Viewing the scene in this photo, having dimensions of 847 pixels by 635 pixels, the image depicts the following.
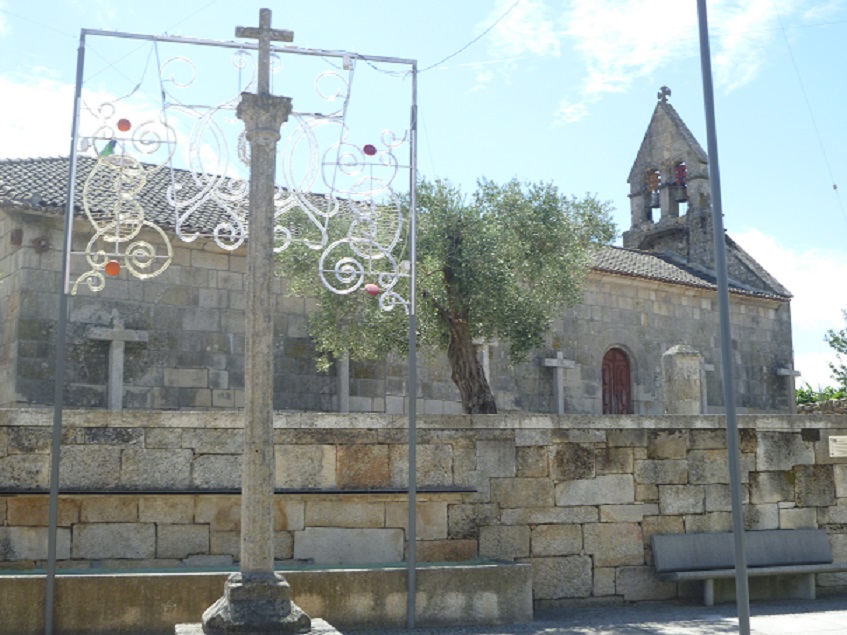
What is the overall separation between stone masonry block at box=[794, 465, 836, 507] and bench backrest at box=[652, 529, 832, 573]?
323mm

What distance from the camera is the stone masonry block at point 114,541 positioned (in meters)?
8.59

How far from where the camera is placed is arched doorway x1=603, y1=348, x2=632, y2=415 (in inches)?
894

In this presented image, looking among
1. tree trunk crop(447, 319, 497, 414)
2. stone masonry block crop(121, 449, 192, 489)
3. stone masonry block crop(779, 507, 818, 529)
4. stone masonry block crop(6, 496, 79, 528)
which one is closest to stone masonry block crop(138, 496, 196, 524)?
stone masonry block crop(121, 449, 192, 489)

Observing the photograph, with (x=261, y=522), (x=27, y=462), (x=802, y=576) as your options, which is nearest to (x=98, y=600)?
(x=27, y=462)

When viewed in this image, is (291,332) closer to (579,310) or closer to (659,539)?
(579,310)

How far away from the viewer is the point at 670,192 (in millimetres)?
A: 28562

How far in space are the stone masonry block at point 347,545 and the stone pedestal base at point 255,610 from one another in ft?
10.4

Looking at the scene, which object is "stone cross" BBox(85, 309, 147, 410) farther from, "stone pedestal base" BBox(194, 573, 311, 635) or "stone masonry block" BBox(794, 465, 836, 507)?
"stone pedestal base" BBox(194, 573, 311, 635)

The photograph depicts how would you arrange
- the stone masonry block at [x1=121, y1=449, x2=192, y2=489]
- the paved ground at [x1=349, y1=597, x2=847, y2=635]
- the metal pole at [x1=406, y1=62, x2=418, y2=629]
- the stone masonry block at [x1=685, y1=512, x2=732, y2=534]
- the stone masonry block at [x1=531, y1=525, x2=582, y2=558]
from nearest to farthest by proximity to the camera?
1. the metal pole at [x1=406, y1=62, x2=418, y2=629]
2. the paved ground at [x1=349, y1=597, x2=847, y2=635]
3. the stone masonry block at [x1=121, y1=449, x2=192, y2=489]
4. the stone masonry block at [x1=531, y1=525, x2=582, y2=558]
5. the stone masonry block at [x1=685, y1=512, x2=732, y2=534]

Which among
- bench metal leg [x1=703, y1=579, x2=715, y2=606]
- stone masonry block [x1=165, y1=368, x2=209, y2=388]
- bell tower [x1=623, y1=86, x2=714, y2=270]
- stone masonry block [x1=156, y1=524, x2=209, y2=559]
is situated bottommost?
bench metal leg [x1=703, y1=579, x2=715, y2=606]

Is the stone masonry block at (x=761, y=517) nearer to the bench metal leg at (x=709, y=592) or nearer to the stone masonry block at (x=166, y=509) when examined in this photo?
the bench metal leg at (x=709, y=592)

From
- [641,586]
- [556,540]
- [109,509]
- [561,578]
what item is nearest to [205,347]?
[109,509]

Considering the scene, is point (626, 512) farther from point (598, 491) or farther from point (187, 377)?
point (187, 377)

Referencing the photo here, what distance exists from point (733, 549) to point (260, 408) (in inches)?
235
